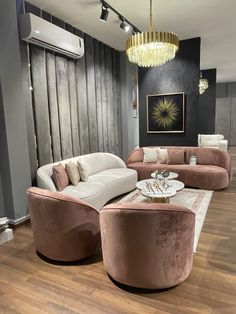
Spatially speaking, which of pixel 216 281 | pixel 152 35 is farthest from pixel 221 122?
pixel 216 281

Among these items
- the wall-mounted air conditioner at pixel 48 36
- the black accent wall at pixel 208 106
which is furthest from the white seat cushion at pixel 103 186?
the black accent wall at pixel 208 106

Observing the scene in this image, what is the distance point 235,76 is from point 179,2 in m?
7.52

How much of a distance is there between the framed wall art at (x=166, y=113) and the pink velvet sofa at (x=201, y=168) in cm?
58

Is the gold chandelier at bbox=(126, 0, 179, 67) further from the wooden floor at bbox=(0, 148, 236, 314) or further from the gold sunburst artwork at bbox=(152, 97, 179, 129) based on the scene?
the wooden floor at bbox=(0, 148, 236, 314)

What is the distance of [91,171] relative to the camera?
4332mm

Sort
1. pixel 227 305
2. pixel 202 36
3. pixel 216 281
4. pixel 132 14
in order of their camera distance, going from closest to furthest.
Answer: pixel 227 305
pixel 216 281
pixel 132 14
pixel 202 36

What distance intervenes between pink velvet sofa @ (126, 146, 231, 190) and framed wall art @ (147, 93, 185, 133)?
0.58 meters

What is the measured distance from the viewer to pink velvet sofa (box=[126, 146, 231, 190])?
4.38 meters

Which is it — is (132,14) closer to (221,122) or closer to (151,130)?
(151,130)

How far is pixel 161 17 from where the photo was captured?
3.89 meters

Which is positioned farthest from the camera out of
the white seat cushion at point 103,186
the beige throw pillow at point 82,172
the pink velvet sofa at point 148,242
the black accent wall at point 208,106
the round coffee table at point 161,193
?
the black accent wall at point 208,106

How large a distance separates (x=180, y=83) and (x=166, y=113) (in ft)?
2.34

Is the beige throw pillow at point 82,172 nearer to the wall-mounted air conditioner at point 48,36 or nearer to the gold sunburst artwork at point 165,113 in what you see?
the wall-mounted air conditioner at point 48,36

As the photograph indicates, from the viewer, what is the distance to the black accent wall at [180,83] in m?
5.02
